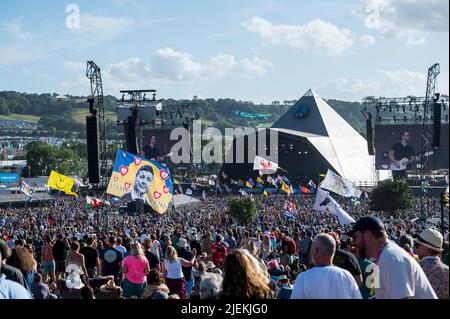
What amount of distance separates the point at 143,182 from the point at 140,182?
0.09 metres

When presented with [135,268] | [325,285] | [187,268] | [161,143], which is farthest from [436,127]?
[161,143]

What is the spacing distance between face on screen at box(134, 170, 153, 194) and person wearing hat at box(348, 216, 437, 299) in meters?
12.6

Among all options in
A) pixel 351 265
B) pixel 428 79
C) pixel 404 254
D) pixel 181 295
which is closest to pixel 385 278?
pixel 404 254

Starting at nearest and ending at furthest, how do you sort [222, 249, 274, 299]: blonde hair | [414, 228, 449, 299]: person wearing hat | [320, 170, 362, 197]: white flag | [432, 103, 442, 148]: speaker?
[222, 249, 274, 299]: blonde hair < [414, 228, 449, 299]: person wearing hat < [320, 170, 362, 197]: white flag < [432, 103, 442, 148]: speaker

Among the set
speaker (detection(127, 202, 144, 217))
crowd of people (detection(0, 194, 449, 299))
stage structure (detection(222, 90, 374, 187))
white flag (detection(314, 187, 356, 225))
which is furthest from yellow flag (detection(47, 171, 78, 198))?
stage structure (detection(222, 90, 374, 187))

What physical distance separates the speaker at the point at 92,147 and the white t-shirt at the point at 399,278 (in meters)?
21.2

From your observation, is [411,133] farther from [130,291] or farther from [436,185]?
[130,291]

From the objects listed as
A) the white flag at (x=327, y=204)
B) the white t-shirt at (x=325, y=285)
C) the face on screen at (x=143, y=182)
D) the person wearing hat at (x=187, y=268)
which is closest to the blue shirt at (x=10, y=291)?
the white t-shirt at (x=325, y=285)

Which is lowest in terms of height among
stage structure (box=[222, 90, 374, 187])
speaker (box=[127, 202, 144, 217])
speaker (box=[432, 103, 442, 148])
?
speaker (box=[127, 202, 144, 217])

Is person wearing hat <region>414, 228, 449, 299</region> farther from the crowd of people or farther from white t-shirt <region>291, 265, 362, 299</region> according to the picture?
white t-shirt <region>291, 265, 362, 299</region>

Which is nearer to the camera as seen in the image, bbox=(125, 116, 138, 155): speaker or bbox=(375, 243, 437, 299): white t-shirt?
bbox=(375, 243, 437, 299): white t-shirt

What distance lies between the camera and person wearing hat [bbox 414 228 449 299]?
5465mm

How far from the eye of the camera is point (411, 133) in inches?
2328

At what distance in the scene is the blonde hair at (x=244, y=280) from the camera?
4766mm
